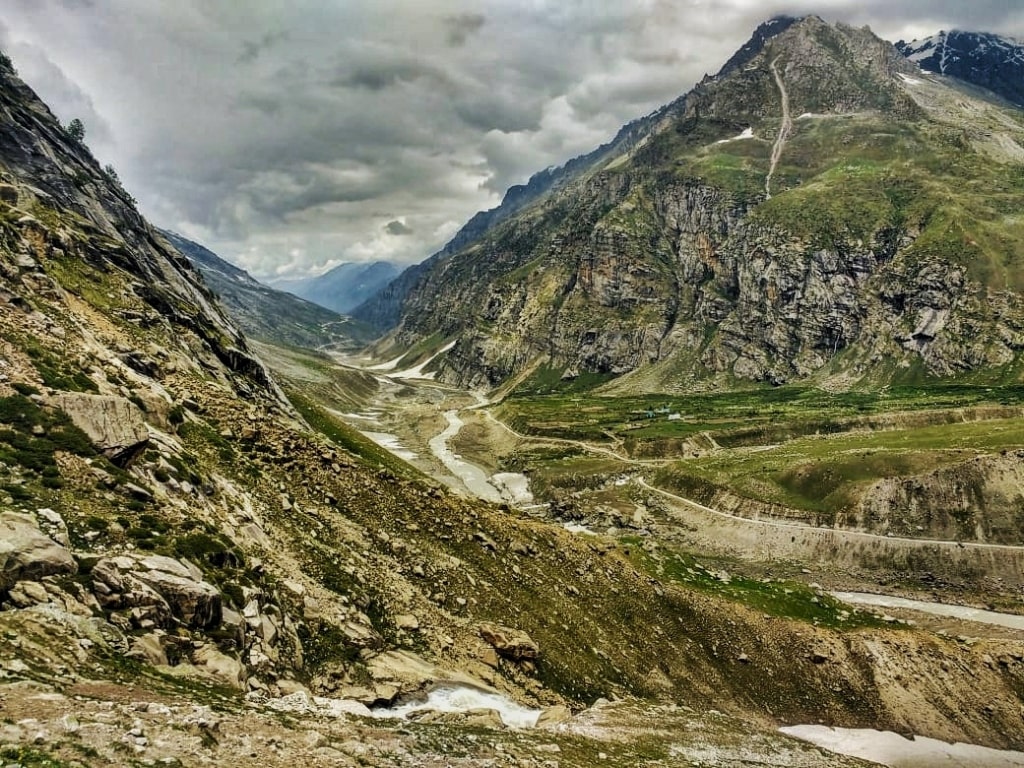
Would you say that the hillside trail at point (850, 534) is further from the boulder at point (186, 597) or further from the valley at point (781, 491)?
the boulder at point (186, 597)

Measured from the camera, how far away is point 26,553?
2050 centimetres

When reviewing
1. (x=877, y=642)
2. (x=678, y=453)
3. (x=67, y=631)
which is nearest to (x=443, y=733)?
(x=67, y=631)

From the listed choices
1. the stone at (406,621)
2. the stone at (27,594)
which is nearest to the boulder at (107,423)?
the stone at (27,594)

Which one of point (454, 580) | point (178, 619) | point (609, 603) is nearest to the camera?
point (178, 619)

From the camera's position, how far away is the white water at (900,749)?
172 ft

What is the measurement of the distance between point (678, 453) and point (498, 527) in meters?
131

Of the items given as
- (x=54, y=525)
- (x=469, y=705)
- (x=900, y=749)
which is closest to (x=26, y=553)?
(x=54, y=525)

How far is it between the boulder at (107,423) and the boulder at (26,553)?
8889 millimetres

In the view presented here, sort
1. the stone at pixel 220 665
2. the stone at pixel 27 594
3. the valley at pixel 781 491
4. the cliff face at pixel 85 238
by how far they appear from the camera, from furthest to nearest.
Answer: the valley at pixel 781 491 < the cliff face at pixel 85 238 < the stone at pixel 220 665 < the stone at pixel 27 594

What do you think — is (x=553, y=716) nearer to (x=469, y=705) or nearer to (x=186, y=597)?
(x=469, y=705)

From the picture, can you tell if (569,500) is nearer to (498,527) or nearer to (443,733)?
(498,527)

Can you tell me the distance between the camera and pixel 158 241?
13400 cm

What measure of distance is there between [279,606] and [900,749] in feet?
188

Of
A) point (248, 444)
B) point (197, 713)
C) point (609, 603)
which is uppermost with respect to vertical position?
point (248, 444)
